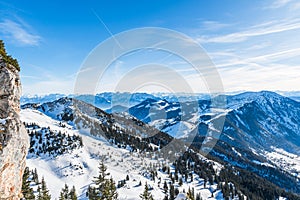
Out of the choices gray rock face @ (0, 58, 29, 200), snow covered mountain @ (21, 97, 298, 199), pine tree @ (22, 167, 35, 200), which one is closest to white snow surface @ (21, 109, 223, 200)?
snow covered mountain @ (21, 97, 298, 199)

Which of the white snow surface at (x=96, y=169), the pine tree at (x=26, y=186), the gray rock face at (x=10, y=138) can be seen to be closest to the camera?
the gray rock face at (x=10, y=138)

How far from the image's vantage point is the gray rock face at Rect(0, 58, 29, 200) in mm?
20328

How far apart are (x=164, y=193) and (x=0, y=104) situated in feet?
289

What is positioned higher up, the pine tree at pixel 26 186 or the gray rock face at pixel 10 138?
the gray rock face at pixel 10 138

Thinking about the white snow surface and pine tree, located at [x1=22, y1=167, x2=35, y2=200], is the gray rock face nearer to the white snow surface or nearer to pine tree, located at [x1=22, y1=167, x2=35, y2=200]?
pine tree, located at [x1=22, y1=167, x2=35, y2=200]

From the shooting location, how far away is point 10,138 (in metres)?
21.1

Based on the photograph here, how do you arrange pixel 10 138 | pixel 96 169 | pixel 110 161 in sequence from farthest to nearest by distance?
pixel 110 161 → pixel 96 169 → pixel 10 138

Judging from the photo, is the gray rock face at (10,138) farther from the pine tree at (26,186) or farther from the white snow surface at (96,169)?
the white snow surface at (96,169)

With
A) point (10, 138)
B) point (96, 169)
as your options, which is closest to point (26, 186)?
point (10, 138)

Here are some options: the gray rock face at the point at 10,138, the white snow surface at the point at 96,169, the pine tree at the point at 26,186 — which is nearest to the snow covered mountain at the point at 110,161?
the white snow surface at the point at 96,169

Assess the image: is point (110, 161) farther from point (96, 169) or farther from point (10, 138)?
point (10, 138)

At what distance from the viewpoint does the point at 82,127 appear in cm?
17438

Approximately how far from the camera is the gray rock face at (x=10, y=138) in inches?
800

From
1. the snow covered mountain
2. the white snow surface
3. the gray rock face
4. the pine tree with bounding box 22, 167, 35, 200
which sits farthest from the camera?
the snow covered mountain
